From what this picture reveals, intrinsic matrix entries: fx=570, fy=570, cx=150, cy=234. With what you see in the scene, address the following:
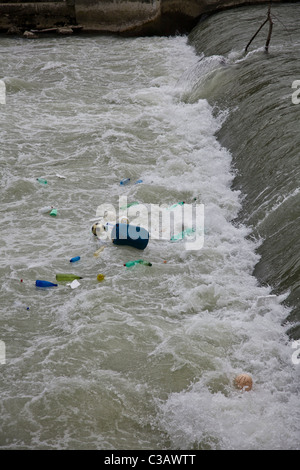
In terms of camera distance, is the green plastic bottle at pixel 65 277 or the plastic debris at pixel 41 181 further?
the plastic debris at pixel 41 181

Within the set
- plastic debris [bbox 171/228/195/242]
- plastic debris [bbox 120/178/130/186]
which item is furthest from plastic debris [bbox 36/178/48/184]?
plastic debris [bbox 171/228/195/242]

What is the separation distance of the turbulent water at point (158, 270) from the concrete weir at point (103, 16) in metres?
5.38
